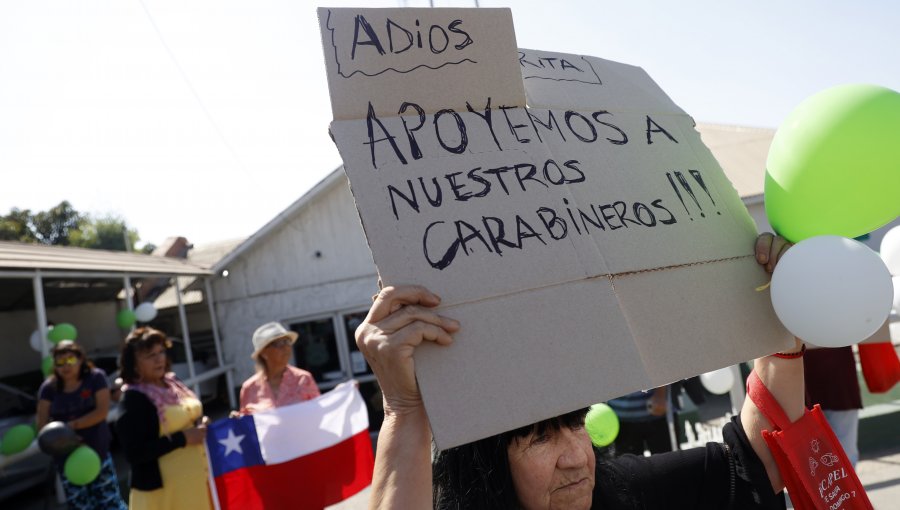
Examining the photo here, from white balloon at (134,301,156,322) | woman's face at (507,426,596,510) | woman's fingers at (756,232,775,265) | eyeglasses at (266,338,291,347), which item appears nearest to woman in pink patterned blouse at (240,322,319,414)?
eyeglasses at (266,338,291,347)

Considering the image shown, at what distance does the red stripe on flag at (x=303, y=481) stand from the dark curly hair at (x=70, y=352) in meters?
2.34

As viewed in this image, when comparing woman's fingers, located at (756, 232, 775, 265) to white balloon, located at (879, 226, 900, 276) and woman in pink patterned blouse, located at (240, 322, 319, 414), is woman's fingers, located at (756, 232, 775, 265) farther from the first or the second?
woman in pink patterned blouse, located at (240, 322, 319, 414)

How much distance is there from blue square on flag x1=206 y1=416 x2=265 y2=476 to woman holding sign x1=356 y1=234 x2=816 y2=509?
2.90 metres

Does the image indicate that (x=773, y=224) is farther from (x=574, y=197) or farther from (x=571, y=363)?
(x=571, y=363)

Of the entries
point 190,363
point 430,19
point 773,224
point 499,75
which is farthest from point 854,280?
point 190,363

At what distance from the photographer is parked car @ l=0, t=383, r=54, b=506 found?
23.0 feet

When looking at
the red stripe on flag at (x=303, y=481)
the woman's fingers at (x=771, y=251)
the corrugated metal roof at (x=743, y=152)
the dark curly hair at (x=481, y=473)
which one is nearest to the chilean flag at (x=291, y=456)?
the red stripe on flag at (x=303, y=481)

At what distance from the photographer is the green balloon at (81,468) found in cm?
446

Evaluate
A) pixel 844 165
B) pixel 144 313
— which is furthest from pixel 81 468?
pixel 144 313

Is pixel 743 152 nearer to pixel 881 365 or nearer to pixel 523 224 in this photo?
pixel 881 365

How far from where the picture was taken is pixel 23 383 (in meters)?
11.6

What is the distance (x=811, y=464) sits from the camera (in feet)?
5.06

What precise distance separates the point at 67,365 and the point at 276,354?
7.23ft

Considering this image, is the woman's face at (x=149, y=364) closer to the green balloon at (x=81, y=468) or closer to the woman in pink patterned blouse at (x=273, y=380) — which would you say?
the woman in pink patterned blouse at (x=273, y=380)
